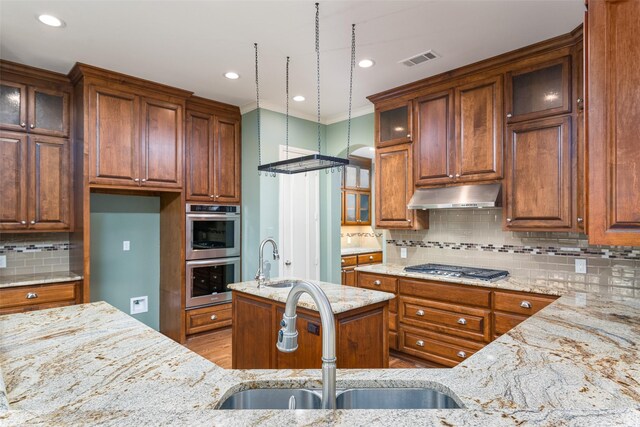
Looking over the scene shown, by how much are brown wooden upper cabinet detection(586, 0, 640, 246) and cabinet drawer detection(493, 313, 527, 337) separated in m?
1.86

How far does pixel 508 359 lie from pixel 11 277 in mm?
4064

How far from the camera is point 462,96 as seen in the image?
3404 millimetres

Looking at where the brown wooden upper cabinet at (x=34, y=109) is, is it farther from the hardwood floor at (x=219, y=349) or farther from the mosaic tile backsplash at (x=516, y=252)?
the mosaic tile backsplash at (x=516, y=252)

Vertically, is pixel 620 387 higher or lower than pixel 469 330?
higher

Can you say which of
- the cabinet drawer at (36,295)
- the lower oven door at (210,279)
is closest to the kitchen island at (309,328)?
the lower oven door at (210,279)

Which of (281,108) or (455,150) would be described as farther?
(281,108)

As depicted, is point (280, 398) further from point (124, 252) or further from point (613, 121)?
point (124, 252)

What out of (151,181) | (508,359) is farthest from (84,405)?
(151,181)

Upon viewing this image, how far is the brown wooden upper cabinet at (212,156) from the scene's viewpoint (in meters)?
4.18

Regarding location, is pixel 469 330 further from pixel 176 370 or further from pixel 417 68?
pixel 176 370

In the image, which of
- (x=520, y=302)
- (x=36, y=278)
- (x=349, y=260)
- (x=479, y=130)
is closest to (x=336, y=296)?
(x=520, y=302)

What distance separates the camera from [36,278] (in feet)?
10.8

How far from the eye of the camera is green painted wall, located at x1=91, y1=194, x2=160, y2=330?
388 centimetres

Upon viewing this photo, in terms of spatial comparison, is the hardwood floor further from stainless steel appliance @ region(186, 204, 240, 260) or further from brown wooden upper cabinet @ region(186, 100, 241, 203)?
brown wooden upper cabinet @ region(186, 100, 241, 203)
